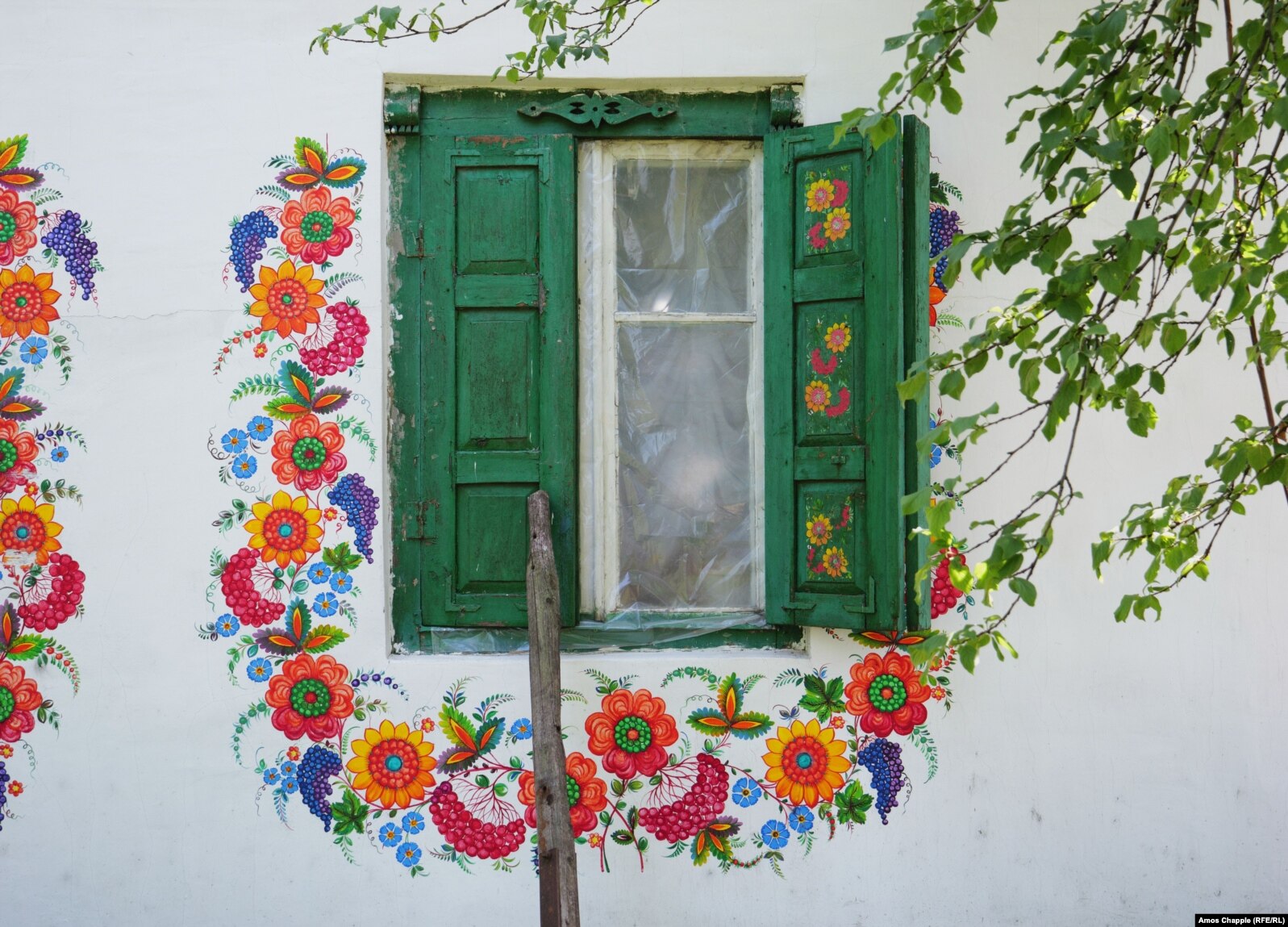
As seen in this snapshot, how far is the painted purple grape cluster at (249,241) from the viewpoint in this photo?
3199 mm

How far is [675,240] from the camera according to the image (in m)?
3.36

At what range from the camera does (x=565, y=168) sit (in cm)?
324

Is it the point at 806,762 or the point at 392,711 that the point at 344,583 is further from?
the point at 806,762

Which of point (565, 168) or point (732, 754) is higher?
point (565, 168)

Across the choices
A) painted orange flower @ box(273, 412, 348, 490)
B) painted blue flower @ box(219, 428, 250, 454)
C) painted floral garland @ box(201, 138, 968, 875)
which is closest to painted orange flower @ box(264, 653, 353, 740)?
painted floral garland @ box(201, 138, 968, 875)

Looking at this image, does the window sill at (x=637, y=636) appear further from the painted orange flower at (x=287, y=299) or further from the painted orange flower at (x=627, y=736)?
the painted orange flower at (x=287, y=299)

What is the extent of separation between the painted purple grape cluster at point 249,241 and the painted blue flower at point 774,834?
1977 millimetres

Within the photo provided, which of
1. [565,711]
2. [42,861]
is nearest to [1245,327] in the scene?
[565,711]

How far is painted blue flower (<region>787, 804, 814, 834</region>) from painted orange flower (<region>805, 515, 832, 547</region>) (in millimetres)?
706

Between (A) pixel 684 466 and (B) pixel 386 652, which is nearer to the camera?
(B) pixel 386 652

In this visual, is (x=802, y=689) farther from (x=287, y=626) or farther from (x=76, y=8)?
(x=76, y=8)

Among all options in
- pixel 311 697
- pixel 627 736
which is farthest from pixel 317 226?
pixel 627 736

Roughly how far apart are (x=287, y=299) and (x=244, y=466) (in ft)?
1.50

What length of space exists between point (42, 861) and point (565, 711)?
4.62ft
